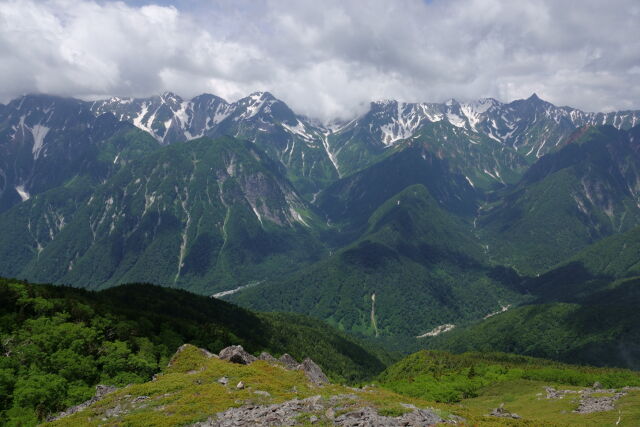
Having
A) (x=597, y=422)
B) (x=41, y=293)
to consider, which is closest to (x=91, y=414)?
(x=41, y=293)

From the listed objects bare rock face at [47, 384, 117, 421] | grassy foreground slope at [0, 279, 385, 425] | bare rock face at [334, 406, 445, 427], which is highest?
grassy foreground slope at [0, 279, 385, 425]

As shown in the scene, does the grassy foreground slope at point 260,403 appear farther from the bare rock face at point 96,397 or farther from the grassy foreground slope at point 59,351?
the grassy foreground slope at point 59,351

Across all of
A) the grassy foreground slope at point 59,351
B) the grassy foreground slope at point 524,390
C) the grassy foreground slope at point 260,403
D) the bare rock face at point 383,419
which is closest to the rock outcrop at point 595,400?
the grassy foreground slope at point 524,390

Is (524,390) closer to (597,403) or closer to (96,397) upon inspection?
(597,403)

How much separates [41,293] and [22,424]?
56406mm

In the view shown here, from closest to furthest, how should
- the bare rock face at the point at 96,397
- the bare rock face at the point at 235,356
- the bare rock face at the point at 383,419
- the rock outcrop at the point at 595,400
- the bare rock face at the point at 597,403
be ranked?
the bare rock face at the point at 383,419, the bare rock face at the point at 96,397, the bare rock face at the point at 235,356, the bare rock face at the point at 597,403, the rock outcrop at the point at 595,400

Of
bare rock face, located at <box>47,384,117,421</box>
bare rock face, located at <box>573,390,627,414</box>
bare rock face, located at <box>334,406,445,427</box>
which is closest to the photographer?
bare rock face, located at <box>334,406,445,427</box>

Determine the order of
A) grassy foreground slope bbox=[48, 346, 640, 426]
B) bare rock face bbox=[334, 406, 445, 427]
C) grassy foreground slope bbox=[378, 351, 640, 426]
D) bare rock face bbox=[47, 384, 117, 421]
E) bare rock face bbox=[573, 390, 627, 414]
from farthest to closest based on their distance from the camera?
bare rock face bbox=[573, 390, 627, 414], grassy foreground slope bbox=[378, 351, 640, 426], bare rock face bbox=[47, 384, 117, 421], grassy foreground slope bbox=[48, 346, 640, 426], bare rock face bbox=[334, 406, 445, 427]

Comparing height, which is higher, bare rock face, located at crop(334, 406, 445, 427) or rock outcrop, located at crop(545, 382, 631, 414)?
bare rock face, located at crop(334, 406, 445, 427)

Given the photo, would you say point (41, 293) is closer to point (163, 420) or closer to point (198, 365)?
point (198, 365)

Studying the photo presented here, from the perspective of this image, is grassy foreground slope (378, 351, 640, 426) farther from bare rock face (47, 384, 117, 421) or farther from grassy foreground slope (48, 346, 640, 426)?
bare rock face (47, 384, 117, 421)

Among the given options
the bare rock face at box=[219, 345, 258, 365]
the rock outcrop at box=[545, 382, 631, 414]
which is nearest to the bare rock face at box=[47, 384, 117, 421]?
the bare rock face at box=[219, 345, 258, 365]

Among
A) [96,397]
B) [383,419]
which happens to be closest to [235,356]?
[96,397]

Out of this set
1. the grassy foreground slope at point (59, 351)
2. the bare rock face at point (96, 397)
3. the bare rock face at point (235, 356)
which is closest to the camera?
the bare rock face at point (96, 397)
